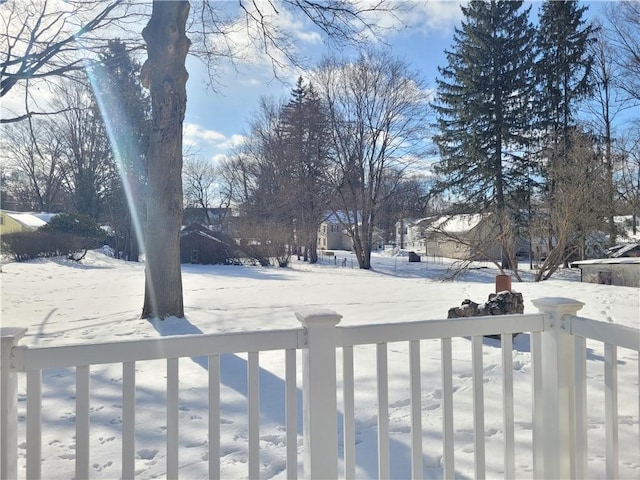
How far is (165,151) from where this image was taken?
5.88 meters

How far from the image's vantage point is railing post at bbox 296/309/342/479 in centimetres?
172

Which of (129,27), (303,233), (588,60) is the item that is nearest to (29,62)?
(129,27)

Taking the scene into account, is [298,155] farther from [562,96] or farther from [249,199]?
[562,96]

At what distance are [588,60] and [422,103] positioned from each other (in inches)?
302

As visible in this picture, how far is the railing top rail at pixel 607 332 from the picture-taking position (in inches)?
65.7

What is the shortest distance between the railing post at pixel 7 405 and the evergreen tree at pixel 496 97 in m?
20.3

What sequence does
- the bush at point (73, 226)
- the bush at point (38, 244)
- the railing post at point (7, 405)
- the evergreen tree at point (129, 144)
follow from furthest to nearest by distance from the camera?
the bush at point (73, 226), the evergreen tree at point (129, 144), the bush at point (38, 244), the railing post at point (7, 405)

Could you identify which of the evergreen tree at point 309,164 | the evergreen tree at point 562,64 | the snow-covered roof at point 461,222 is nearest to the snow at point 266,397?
the snow-covered roof at point 461,222

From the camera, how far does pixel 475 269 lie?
18.7 m

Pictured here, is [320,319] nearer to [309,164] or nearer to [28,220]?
[309,164]

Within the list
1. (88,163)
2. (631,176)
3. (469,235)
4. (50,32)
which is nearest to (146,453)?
(50,32)

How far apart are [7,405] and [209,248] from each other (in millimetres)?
18222

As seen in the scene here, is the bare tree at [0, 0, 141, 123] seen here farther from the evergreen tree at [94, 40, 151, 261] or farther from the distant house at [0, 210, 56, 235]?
the distant house at [0, 210, 56, 235]

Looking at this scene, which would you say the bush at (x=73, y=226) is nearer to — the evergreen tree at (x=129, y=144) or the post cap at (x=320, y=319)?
the evergreen tree at (x=129, y=144)
